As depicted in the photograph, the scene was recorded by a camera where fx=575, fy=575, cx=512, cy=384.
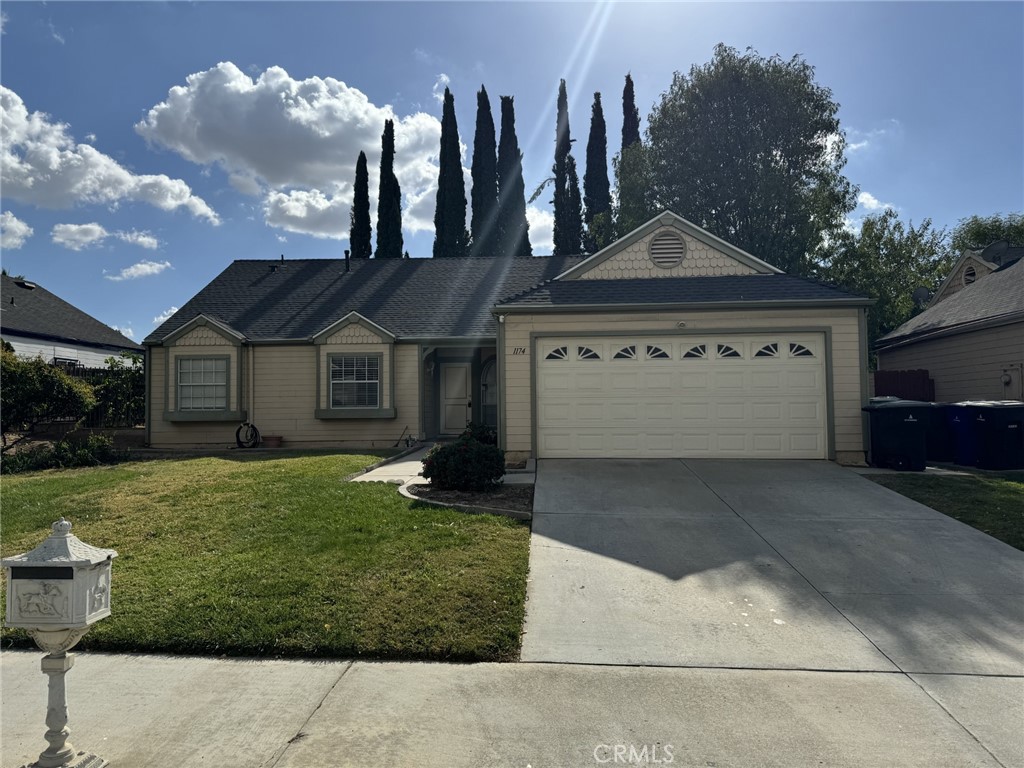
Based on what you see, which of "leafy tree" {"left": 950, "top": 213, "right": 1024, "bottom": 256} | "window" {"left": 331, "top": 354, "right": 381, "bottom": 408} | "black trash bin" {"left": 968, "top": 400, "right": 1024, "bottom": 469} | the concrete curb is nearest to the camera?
the concrete curb

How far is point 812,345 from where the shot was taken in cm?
1061

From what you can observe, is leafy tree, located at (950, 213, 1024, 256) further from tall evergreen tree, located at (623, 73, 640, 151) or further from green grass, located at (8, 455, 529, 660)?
green grass, located at (8, 455, 529, 660)

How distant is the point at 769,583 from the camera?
201 inches

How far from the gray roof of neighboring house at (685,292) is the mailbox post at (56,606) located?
8.80 metres

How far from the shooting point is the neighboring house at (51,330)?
70.6 ft

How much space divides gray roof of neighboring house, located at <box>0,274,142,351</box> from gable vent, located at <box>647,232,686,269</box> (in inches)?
894

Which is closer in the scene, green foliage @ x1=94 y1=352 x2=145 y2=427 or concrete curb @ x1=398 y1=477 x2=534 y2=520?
concrete curb @ x1=398 y1=477 x2=534 y2=520

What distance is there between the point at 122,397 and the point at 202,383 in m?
3.24

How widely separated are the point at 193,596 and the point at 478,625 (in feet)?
7.79

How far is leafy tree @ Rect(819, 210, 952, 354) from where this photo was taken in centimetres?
2417

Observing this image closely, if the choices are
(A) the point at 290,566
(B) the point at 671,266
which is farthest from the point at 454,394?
(A) the point at 290,566

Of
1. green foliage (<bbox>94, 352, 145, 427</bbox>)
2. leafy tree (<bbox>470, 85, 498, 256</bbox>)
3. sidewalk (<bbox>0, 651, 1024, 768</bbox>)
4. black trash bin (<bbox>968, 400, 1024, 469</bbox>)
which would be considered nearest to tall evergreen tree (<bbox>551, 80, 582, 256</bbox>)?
leafy tree (<bbox>470, 85, 498, 256</bbox>)

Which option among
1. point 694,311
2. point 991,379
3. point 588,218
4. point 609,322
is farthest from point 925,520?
point 588,218

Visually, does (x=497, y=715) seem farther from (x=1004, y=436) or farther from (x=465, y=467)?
(x=1004, y=436)
